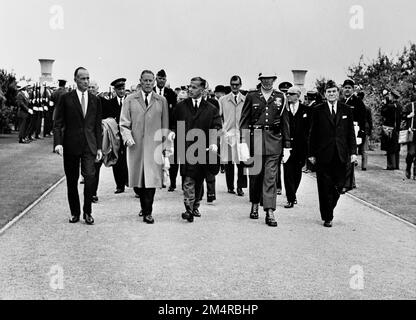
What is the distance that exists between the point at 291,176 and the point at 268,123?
6.36 ft

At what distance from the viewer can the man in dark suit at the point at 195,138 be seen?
36.6 ft

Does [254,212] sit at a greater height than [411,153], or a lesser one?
lesser

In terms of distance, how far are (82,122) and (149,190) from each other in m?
1.37

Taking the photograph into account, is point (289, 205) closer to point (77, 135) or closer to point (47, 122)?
point (77, 135)

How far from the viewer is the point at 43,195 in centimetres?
1320

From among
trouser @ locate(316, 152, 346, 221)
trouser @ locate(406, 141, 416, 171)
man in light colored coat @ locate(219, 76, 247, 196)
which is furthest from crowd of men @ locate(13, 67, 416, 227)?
trouser @ locate(406, 141, 416, 171)

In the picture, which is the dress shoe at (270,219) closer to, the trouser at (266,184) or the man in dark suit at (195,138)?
the trouser at (266,184)

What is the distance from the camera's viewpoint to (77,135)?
1073 centimetres

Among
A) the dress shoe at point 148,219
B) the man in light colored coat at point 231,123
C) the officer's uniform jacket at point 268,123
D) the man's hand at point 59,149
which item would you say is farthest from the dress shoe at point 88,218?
the man in light colored coat at point 231,123

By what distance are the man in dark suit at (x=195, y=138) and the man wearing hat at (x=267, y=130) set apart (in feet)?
1.73

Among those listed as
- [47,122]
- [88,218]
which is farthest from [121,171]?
[47,122]

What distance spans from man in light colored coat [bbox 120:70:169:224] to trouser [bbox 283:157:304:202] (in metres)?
2.56
